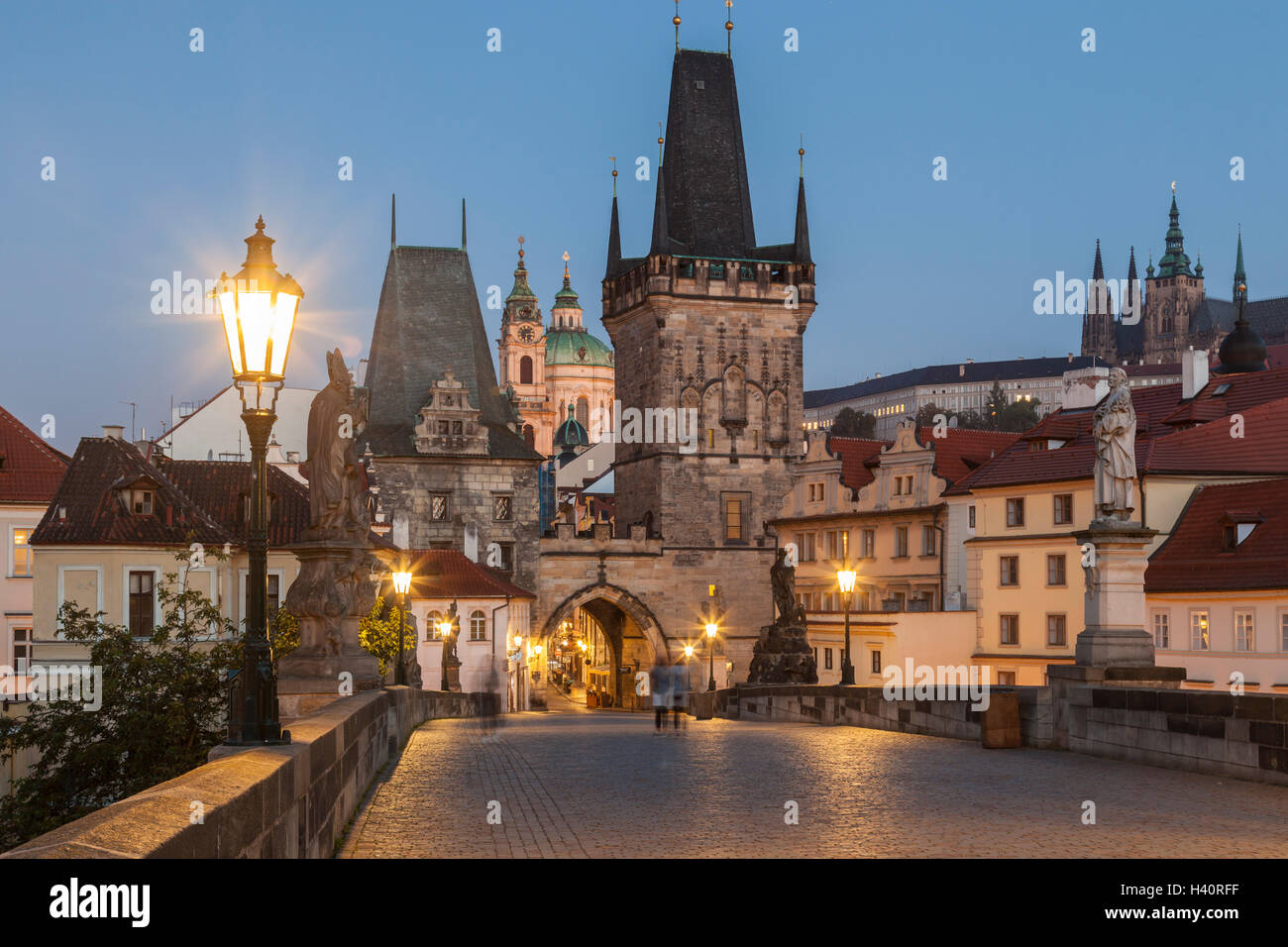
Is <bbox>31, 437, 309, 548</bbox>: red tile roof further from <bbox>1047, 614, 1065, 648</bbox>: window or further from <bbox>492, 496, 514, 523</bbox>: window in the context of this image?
<bbox>1047, 614, 1065, 648</bbox>: window

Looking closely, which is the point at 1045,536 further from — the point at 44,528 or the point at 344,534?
the point at 344,534

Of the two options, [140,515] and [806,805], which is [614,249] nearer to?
[140,515]

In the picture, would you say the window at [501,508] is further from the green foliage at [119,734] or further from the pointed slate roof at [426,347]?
the green foliage at [119,734]

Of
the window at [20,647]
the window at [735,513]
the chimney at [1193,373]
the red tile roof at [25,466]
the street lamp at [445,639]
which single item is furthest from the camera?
the window at [735,513]

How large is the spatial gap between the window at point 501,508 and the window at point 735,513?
1020 cm

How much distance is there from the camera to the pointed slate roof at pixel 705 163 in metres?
76.0

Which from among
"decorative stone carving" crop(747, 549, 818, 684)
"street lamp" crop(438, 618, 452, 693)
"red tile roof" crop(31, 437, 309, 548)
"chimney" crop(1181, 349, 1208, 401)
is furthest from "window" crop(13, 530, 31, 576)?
"chimney" crop(1181, 349, 1208, 401)

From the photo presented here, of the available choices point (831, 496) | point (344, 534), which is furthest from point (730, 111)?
point (344, 534)

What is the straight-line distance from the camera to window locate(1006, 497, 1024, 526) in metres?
50.2

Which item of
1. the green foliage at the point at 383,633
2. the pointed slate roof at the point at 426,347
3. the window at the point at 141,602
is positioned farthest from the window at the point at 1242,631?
the pointed slate roof at the point at 426,347

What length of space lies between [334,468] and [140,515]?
31.1 m

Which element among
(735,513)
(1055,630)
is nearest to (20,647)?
(1055,630)

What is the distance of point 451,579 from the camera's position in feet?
196
